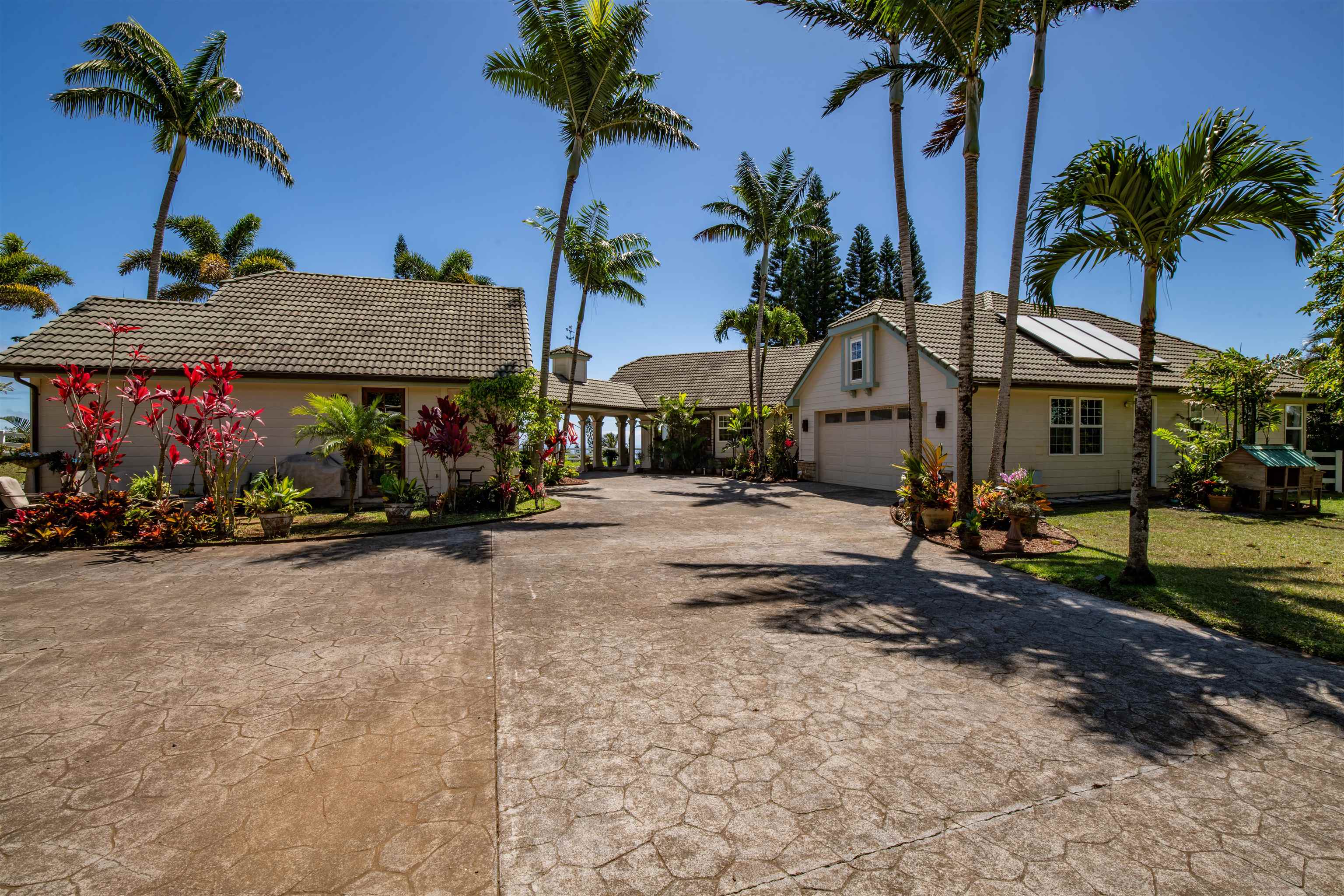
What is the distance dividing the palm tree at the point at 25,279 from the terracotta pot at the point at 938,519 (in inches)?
1323

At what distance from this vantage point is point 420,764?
2977 millimetres

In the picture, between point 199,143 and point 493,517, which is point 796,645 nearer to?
point 493,517

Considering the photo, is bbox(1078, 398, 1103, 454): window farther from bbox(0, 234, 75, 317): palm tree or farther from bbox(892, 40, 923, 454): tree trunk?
bbox(0, 234, 75, 317): palm tree

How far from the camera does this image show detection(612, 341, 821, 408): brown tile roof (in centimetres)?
2653

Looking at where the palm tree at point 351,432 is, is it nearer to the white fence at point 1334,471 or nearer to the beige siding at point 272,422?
the beige siding at point 272,422

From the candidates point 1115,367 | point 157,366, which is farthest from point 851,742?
point 1115,367

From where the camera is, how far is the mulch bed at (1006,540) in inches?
332

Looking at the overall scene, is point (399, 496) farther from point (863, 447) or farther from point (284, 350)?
point (863, 447)

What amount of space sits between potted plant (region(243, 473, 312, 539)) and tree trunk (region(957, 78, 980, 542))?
35.4ft

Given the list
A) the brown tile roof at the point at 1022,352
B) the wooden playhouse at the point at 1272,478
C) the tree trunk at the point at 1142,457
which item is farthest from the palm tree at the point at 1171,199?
the wooden playhouse at the point at 1272,478

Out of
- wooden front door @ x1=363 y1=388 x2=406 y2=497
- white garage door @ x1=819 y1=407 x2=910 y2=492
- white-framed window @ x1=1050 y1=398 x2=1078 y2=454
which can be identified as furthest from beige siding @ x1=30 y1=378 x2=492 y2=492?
white-framed window @ x1=1050 y1=398 x2=1078 y2=454

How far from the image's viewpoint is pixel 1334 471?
16.3 m

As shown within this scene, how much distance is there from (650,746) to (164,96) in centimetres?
2320

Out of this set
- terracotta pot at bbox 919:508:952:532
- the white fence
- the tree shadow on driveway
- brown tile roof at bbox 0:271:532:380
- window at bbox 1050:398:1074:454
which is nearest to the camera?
the tree shadow on driveway
